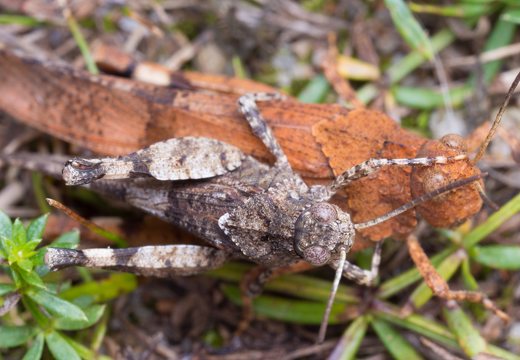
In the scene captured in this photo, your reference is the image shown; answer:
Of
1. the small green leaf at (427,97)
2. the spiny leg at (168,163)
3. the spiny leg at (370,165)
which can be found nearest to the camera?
the spiny leg at (370,165)

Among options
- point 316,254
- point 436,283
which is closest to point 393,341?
point 436,283

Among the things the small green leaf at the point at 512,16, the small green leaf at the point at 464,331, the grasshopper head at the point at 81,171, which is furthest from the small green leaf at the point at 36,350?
the small green leaf at the point at 512,16

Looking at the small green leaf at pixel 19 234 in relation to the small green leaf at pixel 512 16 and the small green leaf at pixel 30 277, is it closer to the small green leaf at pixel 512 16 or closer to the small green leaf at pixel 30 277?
→ the small green leaf at pixel 30 277

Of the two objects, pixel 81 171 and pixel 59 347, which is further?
pixel 59 347

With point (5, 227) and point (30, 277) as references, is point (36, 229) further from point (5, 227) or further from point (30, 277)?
point (30, 277)

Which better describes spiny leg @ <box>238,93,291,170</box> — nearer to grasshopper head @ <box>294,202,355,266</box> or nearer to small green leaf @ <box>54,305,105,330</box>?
grasshopper head @ <box>294,202,355,266</box>

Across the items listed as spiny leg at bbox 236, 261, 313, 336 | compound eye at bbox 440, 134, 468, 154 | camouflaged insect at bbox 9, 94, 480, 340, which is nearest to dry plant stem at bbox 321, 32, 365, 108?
camouflaged insect at bbox 9, 94, 480, 340
